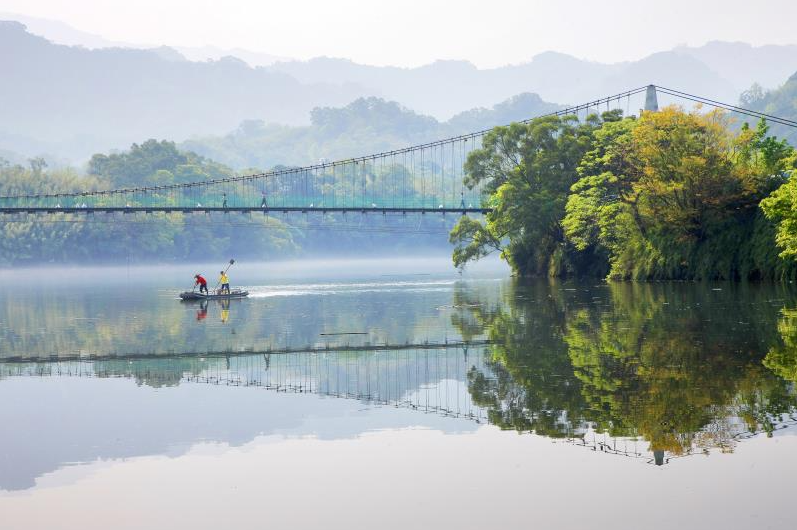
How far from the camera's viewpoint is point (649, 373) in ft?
73.7

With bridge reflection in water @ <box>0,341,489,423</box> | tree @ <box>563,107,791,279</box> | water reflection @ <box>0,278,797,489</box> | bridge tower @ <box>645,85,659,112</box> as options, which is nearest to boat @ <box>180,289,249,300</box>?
water reflection @ <box>0,278,797,489</box>

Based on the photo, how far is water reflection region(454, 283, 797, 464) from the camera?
Result: 16859 millimetres

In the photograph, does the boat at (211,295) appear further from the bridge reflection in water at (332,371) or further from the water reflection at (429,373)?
the bridge reflection in water at (332,371)

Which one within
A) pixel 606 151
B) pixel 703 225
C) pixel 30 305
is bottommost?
pixel 30 305

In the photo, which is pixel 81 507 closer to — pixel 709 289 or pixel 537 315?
pixel 537 315

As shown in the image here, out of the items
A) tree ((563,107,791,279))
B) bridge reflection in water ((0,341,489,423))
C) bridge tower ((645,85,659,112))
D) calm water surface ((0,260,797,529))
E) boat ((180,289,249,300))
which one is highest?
bridge tower ((645,85,659,112))

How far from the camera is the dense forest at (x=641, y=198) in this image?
6016 centimetres

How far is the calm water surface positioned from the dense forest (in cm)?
2332

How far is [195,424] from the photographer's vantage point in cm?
1911

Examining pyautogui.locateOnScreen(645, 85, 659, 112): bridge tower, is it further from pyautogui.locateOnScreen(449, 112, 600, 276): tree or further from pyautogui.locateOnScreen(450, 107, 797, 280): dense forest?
pyautogui.locateOnScreen(449, 112, 600, 276): tree

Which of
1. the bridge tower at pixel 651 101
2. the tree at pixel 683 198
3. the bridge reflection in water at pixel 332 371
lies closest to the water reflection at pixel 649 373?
the bridge reflection in water at pixel 332 371

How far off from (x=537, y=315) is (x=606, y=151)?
3293 centimetres

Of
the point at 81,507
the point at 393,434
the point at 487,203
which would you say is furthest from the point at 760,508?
the point at 487,203

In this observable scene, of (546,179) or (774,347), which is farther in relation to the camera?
(546,179)
